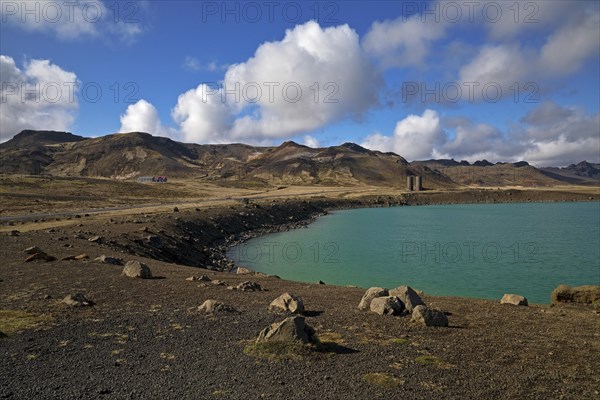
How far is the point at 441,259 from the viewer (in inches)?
1699

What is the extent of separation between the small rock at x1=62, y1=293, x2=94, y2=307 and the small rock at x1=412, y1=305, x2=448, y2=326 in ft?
39.5

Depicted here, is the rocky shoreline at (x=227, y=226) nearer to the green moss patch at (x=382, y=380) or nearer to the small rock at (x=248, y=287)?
the small rock at (x=248, y=287)

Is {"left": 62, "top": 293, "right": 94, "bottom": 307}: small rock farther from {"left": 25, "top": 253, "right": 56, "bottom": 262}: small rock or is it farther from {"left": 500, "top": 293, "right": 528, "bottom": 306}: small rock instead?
{"left": 500, "top": 293, "right": 528, "bottom": 306}: small rock

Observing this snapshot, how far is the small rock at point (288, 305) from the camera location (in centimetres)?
1602

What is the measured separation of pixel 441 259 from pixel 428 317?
3039 centimetres

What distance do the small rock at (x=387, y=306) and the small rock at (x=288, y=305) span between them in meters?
2.75

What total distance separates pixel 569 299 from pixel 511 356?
1058 cm

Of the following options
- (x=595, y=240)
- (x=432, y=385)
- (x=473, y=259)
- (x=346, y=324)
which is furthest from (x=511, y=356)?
(x=595, y=240)

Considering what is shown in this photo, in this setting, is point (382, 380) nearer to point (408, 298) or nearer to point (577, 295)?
point (408, 298)

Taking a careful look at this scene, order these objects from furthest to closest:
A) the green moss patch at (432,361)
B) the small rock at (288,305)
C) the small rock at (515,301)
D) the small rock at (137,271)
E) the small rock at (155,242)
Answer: the small rock at (155,242) < the small rock at (137,271) < the small rock at (515,301) < the small rock at (288,305) < the green moss patch at (432,361)

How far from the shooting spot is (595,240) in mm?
57250

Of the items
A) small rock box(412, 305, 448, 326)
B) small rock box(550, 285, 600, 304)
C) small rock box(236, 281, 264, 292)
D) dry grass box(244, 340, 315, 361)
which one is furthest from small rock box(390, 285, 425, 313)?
small rock box(550, 285, 600, 304)

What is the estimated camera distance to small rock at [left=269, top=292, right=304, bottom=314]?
16016 mm

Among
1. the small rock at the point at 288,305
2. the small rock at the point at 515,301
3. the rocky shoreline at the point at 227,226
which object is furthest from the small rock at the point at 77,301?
the rocky shoreline at the point at 227,226
